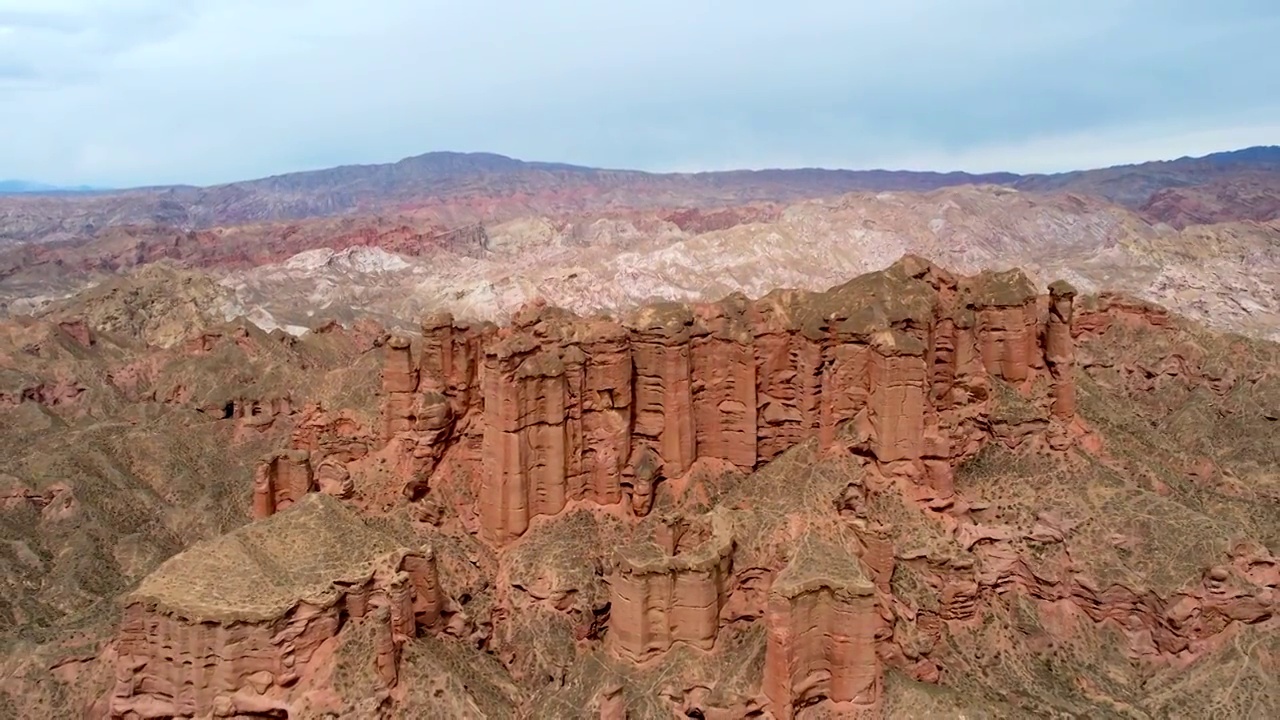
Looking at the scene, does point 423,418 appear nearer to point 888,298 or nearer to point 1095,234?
point 888,298

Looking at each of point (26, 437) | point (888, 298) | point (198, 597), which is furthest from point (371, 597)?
point (26, 437)

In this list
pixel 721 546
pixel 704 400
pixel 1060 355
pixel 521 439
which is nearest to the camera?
pixel 721 546

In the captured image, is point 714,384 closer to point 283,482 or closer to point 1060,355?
point 1060,355

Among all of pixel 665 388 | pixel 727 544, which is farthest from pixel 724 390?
pixel 727 544

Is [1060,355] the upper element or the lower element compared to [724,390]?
upper

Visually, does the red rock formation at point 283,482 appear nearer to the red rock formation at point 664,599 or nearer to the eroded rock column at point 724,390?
the red rock formation at point 664,599

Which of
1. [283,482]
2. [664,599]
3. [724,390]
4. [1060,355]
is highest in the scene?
[1060,355]

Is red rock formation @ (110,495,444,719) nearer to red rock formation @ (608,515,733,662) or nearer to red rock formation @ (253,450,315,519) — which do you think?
red rock formation @ (253,450,315,519)

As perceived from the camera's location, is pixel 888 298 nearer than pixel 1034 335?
Yes

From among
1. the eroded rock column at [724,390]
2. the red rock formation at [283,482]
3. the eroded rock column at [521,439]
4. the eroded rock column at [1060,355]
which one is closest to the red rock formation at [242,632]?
the eroded rock column at [521,439]
